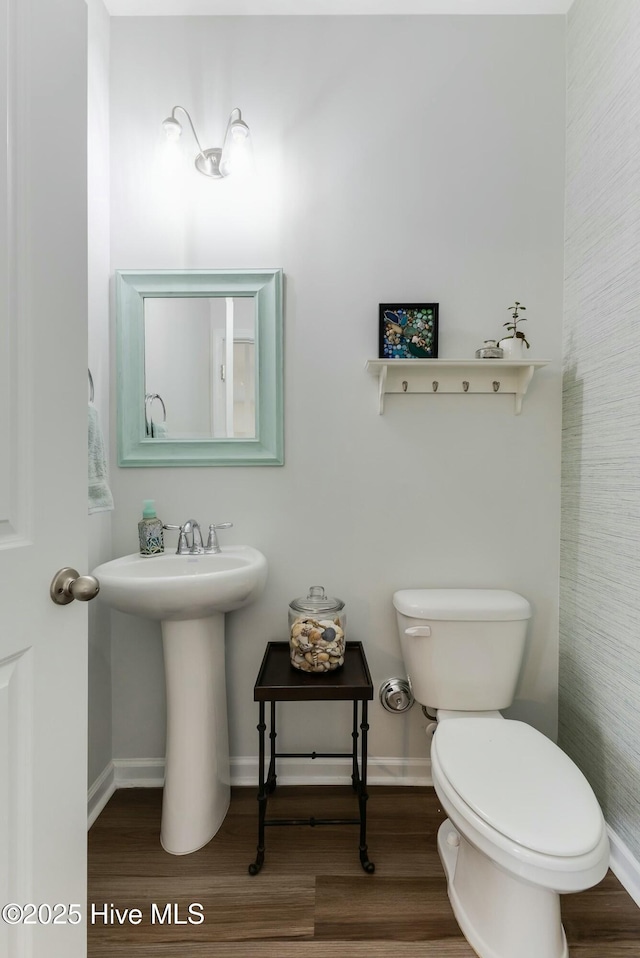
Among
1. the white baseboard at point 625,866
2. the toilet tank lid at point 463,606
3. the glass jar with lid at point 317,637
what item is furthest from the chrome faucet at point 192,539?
the white baseboard at point 625,866

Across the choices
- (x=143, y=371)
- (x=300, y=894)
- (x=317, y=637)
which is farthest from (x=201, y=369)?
(x=300, y=894)

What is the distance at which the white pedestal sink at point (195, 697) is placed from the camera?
134cm

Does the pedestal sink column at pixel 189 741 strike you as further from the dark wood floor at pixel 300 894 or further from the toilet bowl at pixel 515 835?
the toilet bowl at pixel 515 835

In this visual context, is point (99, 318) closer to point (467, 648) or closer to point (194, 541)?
point (194, 541)

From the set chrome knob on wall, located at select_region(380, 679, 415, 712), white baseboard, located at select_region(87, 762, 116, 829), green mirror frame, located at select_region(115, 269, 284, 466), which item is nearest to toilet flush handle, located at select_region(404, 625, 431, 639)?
chrome knob on wall, located at select_region(380, 679, 415, 712)

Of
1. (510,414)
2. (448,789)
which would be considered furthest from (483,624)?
(510,414)

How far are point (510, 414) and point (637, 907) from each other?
139 cm

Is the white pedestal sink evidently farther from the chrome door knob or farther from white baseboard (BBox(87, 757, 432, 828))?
the chrome door knob

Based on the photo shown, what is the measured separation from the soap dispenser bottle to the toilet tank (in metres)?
0.82

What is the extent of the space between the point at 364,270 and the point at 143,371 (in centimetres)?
84

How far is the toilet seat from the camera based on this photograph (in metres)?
0.96

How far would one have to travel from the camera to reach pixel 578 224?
1564 millimetres

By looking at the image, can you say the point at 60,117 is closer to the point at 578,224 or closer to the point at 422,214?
the point at 422,214

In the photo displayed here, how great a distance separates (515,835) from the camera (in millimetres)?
958
